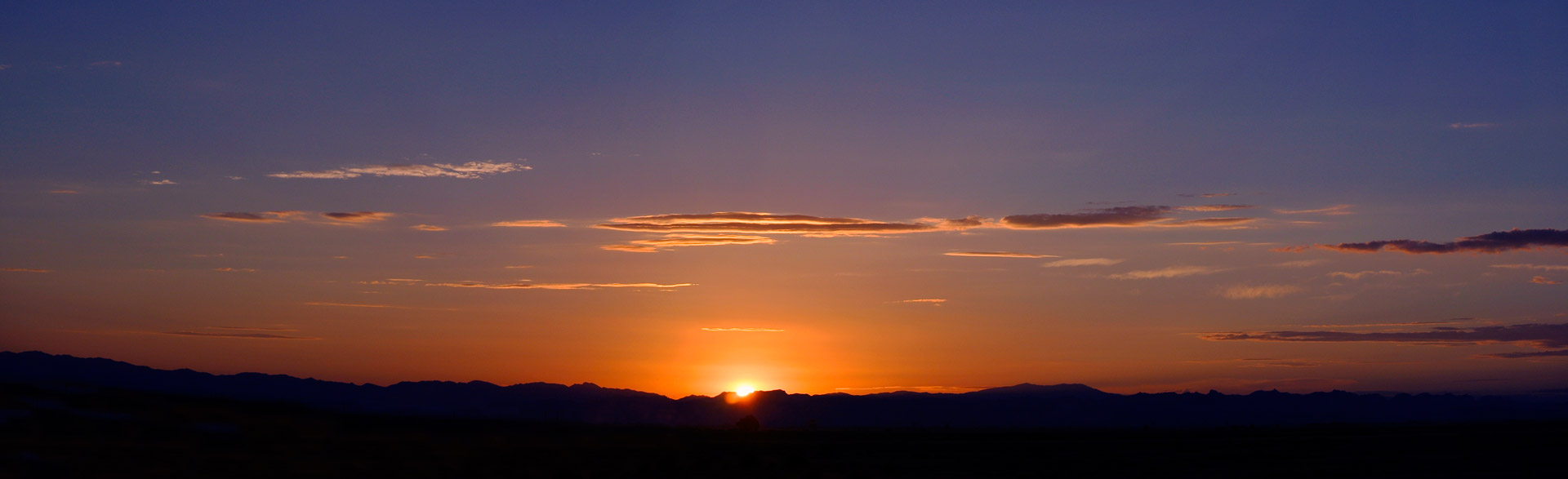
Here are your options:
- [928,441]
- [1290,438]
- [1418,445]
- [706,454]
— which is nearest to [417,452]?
[706,454]

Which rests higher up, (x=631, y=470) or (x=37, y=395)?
(x=37, y=395)

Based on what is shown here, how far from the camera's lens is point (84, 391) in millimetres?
25453

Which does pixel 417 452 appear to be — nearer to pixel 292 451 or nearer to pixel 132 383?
pixel 292 451

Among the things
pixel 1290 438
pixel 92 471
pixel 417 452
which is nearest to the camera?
pixel 92 471

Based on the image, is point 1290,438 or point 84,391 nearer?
point 84,391

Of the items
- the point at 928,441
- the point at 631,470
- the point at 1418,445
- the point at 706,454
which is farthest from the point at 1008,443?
the point at 631,470

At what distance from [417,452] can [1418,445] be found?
178 feet

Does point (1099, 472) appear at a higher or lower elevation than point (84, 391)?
lower

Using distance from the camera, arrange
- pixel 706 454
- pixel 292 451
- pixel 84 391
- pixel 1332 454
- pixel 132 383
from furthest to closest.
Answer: pixel 132 383 → pixel 1332 454 → pixel 706 454 → pixel 84 391 → pixel 292 451

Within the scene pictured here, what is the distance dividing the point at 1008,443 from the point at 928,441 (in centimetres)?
448

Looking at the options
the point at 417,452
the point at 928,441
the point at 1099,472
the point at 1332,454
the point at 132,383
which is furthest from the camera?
the point at 132,383

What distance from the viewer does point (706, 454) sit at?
96.1ft

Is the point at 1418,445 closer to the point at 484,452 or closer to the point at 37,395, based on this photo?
the point at 484,452

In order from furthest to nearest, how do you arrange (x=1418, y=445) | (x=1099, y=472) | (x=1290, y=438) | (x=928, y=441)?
(x=1290, y=438) → (x=928, y=441) → (x=1418, y=445) → (x=1099, y=472)
